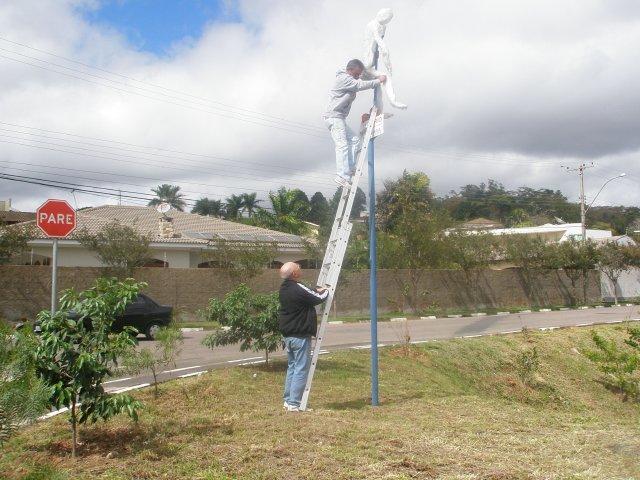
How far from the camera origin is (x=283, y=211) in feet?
164

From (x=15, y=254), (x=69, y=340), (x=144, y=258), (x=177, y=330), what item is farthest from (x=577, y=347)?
(x=15, y=254)

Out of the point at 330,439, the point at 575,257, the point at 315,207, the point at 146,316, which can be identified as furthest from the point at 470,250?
the point at 330,439

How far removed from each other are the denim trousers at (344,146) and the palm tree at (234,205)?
51883mm

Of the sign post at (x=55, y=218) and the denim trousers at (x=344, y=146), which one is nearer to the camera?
the denim trousers at (x=344, y=146)

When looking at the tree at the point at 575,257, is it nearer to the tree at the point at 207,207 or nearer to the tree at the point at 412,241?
the tree at the point at 412,241

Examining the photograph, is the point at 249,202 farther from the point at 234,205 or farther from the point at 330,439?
the point at 330,439

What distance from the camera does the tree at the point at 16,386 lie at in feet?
15.9

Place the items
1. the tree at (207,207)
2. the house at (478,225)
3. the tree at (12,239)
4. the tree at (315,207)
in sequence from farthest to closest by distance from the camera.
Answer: the tree at (207,207), the tree at (315,207), the house at (478,225), the tree at (12,239)

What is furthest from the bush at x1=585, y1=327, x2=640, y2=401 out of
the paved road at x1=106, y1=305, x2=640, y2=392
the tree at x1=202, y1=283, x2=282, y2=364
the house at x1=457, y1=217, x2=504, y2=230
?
the house at x1=457, y1=217, x2=504, y2=230

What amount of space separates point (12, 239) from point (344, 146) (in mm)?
18000

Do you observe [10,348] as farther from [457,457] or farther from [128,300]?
[457,457]

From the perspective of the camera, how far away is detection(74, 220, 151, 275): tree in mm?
25344

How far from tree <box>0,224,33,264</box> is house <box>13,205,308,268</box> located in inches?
39.4

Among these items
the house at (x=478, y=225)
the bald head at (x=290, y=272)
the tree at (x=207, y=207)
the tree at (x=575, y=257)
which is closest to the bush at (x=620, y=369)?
the bald head at (x=290, y=272)
